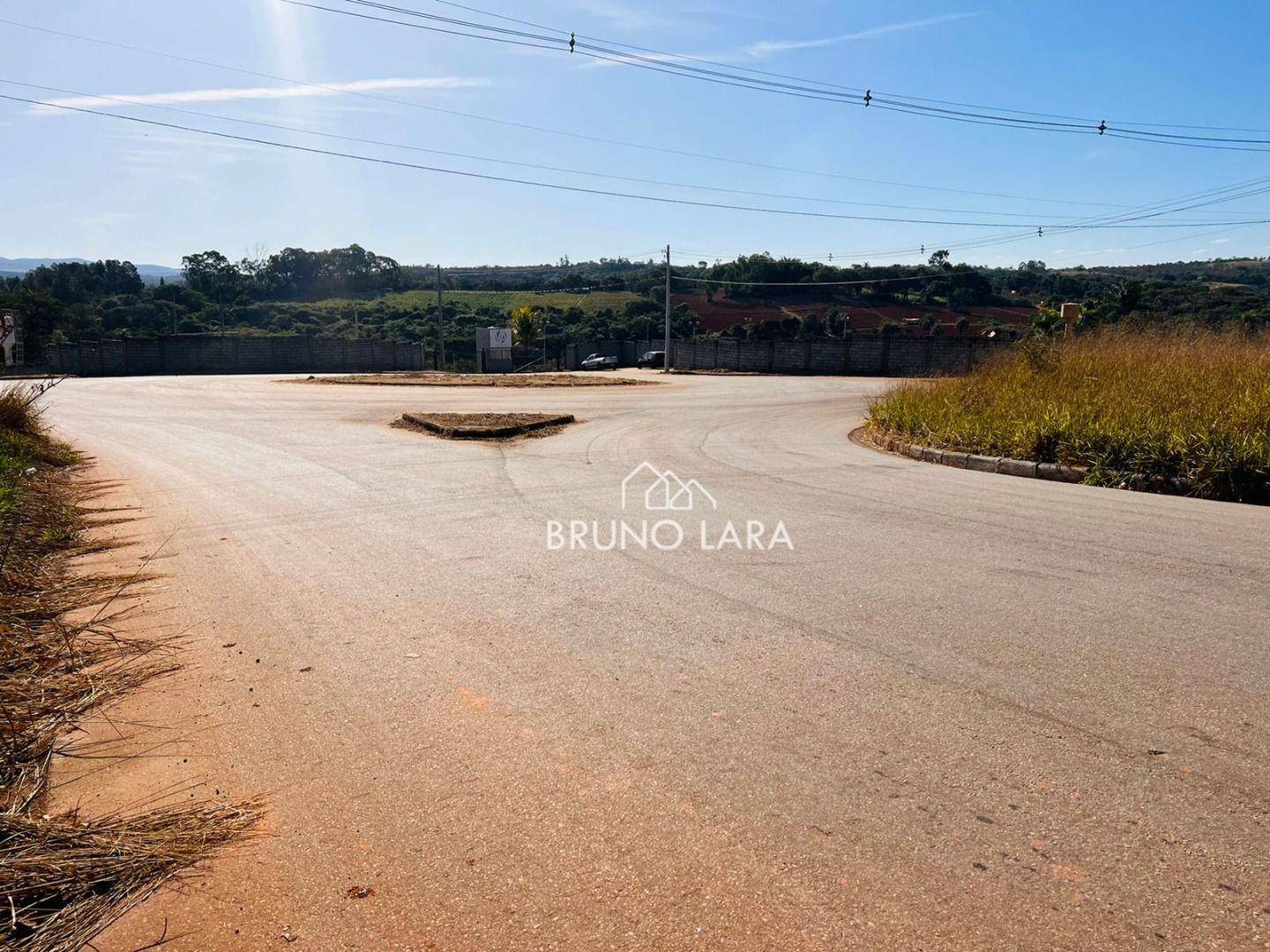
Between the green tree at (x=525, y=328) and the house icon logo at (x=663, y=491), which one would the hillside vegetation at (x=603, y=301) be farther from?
the house icon logo at (x=663, y=491)

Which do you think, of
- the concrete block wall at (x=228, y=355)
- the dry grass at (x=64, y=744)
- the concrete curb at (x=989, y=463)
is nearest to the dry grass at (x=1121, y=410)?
the concrete curb at (x=989, y=463)

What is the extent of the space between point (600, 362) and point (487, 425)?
157 ft

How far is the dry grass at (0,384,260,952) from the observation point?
2.48 meters

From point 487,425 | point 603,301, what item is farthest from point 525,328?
point 487,425

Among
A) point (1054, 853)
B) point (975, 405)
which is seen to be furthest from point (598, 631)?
point (975, 405)

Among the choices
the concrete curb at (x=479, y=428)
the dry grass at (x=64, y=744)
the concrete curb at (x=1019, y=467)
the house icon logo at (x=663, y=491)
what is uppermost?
the concrete curb at (x=479, y=428)

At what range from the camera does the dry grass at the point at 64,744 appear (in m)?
2.48

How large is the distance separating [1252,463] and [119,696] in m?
10.7

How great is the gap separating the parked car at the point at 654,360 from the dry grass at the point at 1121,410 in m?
42.7

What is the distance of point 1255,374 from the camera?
11844 mm

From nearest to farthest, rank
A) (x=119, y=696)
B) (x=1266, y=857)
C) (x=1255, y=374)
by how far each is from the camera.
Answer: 1. (x=1266, y=857)
2. (x=119, y=696)
3. (x=1255, y=374)

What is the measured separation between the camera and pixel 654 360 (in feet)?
197

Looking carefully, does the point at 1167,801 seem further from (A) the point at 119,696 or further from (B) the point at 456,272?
(B) the point at 456,272

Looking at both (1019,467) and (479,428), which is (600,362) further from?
(1019,467)
